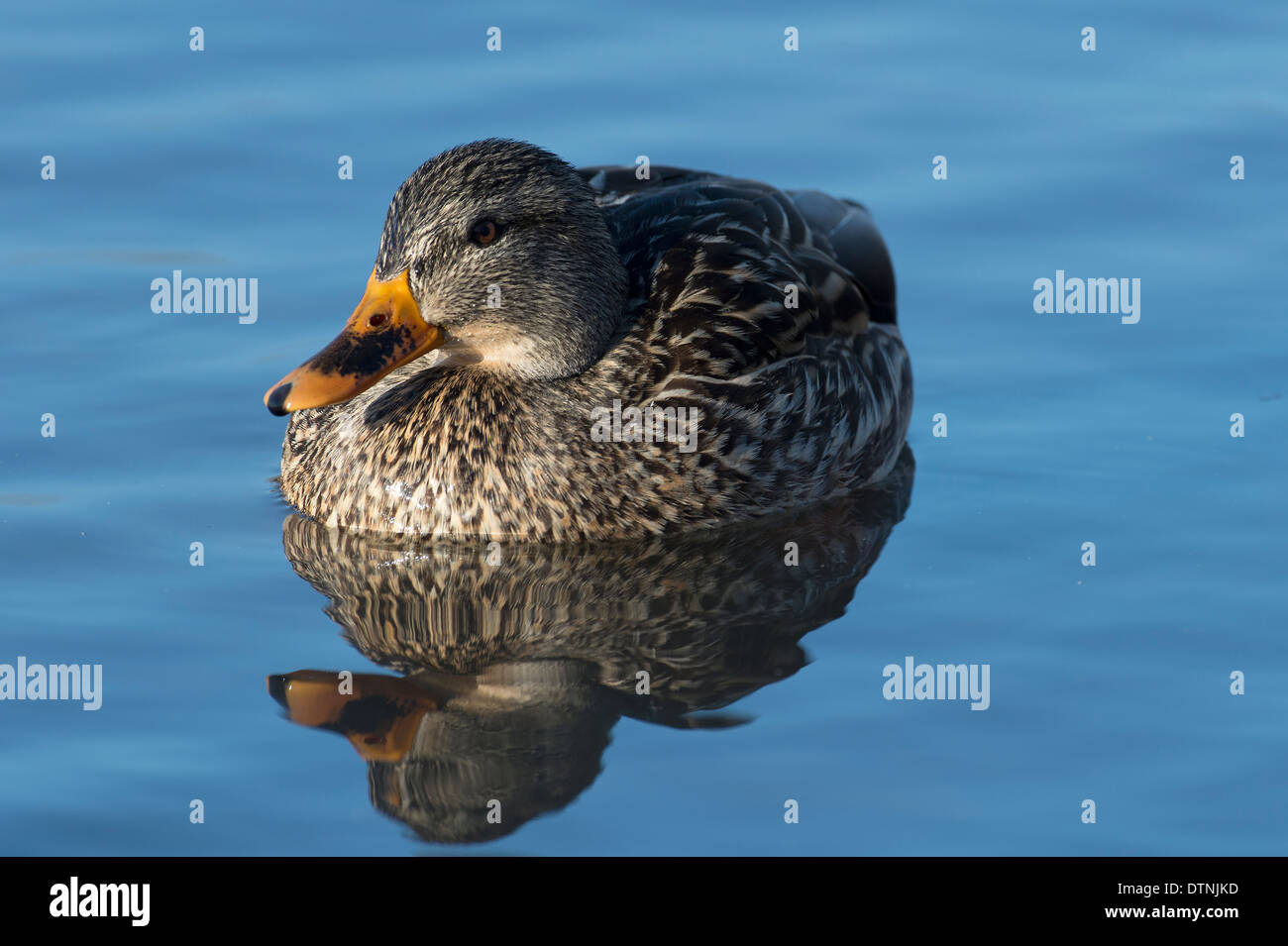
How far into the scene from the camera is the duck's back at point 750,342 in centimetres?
986

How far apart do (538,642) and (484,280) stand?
70.8 inches

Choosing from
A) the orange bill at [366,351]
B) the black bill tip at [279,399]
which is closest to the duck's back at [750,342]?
the orange bill at [366,351]

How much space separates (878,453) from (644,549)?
167cm

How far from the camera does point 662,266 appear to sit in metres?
10.1

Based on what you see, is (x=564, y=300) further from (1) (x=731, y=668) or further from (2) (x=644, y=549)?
(1) (x=731, y=668)

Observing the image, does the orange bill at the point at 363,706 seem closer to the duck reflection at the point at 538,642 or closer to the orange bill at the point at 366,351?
the duck reflection at the point at 538,642

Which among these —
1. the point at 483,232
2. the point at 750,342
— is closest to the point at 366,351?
the point at 483,232

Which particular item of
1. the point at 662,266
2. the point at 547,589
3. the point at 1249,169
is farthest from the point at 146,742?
the point at 1249,169

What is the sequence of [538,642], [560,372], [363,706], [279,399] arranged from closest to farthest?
[363,706], [538,642], [279,399], [560,372]

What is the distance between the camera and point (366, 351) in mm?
9195

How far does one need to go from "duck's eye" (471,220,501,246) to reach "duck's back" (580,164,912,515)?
2.86 ft

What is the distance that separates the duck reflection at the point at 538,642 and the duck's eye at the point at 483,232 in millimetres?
1479

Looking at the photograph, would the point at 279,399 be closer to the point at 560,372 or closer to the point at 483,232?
the point at 483,232

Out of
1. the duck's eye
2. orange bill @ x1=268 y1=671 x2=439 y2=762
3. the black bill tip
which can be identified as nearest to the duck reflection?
orange bill @ x1=268 y1=671 x2=439 y2=762
